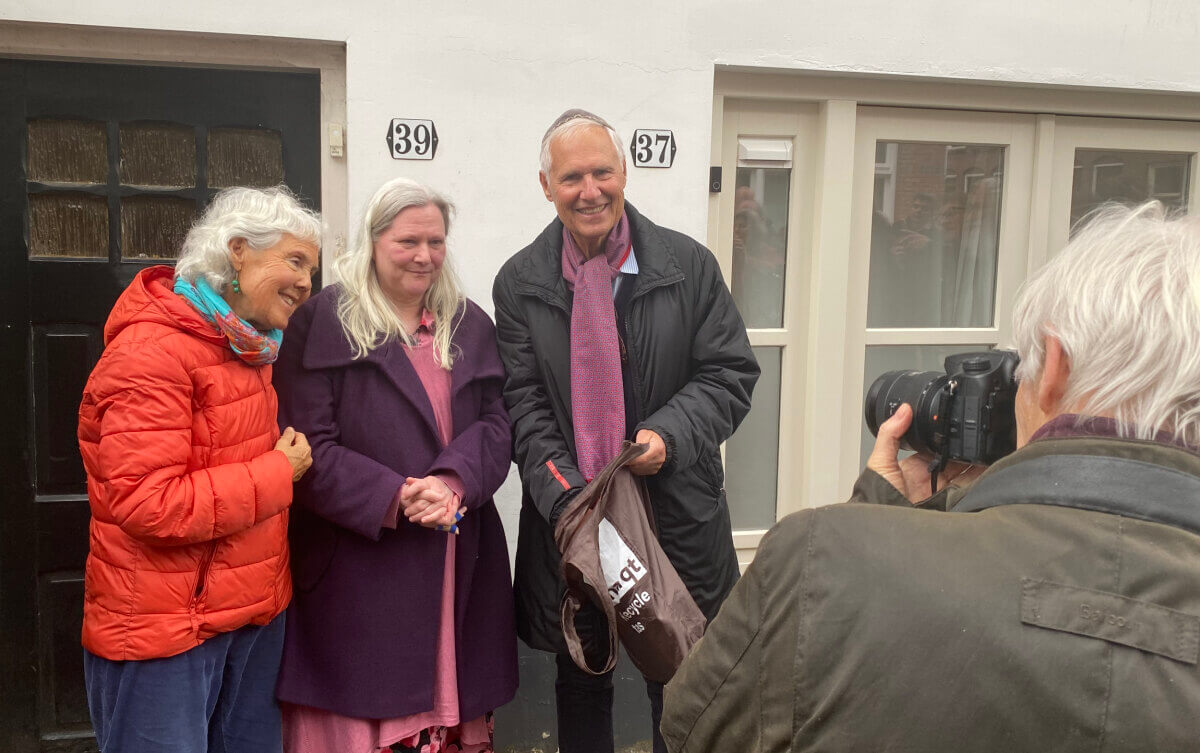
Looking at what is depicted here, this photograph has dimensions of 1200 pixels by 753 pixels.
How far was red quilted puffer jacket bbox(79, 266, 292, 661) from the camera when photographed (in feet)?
5.90

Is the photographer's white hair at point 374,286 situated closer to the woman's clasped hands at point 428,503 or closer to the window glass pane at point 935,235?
the woman's clasped hands at point 428,503

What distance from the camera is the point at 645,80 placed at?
302 cm

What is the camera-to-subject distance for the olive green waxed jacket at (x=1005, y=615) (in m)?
0.81

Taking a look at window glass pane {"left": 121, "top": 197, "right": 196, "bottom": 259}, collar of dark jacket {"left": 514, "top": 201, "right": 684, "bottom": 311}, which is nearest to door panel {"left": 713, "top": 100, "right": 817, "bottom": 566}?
collar of dark jacket {"left": 514, "top": 201, "right": 684, "bottom": 311}

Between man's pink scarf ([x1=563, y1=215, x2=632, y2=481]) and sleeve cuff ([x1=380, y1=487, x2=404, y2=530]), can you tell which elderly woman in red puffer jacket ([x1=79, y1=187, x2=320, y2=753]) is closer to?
sleeve cuff ([x1=380, y1=487, x2=404, y2=530])

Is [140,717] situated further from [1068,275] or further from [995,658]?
[1068,275]

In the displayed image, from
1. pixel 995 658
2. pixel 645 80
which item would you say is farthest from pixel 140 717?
pixel 645 80

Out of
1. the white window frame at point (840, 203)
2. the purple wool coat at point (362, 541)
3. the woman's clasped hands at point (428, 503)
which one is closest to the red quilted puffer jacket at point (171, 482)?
the purple wool coat at point (362, 541)

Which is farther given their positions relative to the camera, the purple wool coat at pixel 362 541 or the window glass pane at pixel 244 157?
the window glass pane at pixel 244 157

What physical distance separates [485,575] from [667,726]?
126 cm

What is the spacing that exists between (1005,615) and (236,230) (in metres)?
1.67

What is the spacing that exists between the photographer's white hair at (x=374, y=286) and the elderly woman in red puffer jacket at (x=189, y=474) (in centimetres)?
15

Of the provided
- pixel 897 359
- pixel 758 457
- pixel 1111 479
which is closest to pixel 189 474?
pixel 1111 479

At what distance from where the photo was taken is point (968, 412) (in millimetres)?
1369
